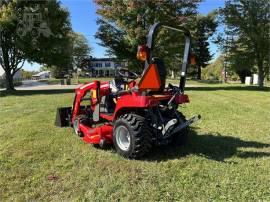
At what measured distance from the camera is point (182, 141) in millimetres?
6777

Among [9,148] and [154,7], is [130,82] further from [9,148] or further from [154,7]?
[154,7]

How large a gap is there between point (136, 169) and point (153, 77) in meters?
1.39

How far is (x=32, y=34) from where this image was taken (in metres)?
22.8

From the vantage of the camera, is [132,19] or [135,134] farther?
[132,19]

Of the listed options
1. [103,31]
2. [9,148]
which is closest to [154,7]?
[103,31]

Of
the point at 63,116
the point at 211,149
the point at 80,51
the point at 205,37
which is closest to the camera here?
the point at 211,149

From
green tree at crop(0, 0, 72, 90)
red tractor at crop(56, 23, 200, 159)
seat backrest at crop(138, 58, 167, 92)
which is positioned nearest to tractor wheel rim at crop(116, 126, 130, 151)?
red tractor at crop(56, 23, 200, 159)

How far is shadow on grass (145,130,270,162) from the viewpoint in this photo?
6191mm

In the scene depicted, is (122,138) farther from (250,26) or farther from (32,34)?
(250,26)

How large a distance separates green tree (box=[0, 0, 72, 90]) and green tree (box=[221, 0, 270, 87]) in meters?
10.7

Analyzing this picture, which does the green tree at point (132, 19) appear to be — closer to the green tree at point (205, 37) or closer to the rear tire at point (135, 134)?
the rear tire at point (135, 134)

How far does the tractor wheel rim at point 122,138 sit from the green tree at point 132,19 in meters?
15.9

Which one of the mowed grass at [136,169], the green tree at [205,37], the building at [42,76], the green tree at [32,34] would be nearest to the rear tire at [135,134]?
the mowed grass at [136,169]

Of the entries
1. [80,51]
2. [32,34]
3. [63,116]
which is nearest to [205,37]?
[80,51]
